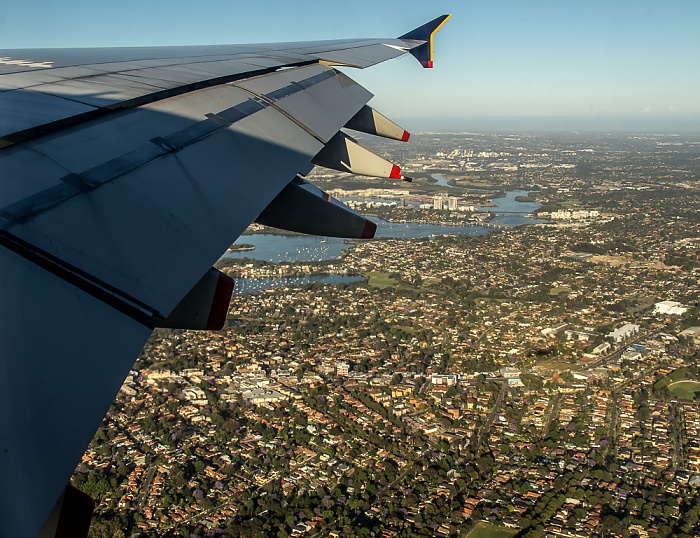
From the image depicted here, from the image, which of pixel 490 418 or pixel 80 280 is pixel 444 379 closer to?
pixel 490 418

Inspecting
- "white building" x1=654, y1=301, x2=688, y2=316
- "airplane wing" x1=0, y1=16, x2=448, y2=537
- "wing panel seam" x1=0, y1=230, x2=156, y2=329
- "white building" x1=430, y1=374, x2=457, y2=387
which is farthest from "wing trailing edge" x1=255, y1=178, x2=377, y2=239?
"white building" x1=654, y1=301, x2=688, y2=316

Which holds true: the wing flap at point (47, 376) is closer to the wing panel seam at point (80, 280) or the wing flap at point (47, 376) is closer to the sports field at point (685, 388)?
the wing panel seam at point (80, 280)

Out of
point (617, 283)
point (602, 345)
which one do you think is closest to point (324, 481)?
point (602, 345)

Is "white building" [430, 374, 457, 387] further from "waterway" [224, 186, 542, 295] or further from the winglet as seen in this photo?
"waterway" [224, 186, 542, 295]

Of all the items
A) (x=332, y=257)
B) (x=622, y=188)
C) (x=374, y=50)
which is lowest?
(x=332, y=257)

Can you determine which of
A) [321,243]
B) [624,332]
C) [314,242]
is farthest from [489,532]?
[314,242]

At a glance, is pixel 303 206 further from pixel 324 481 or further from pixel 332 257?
pixel 332 257
